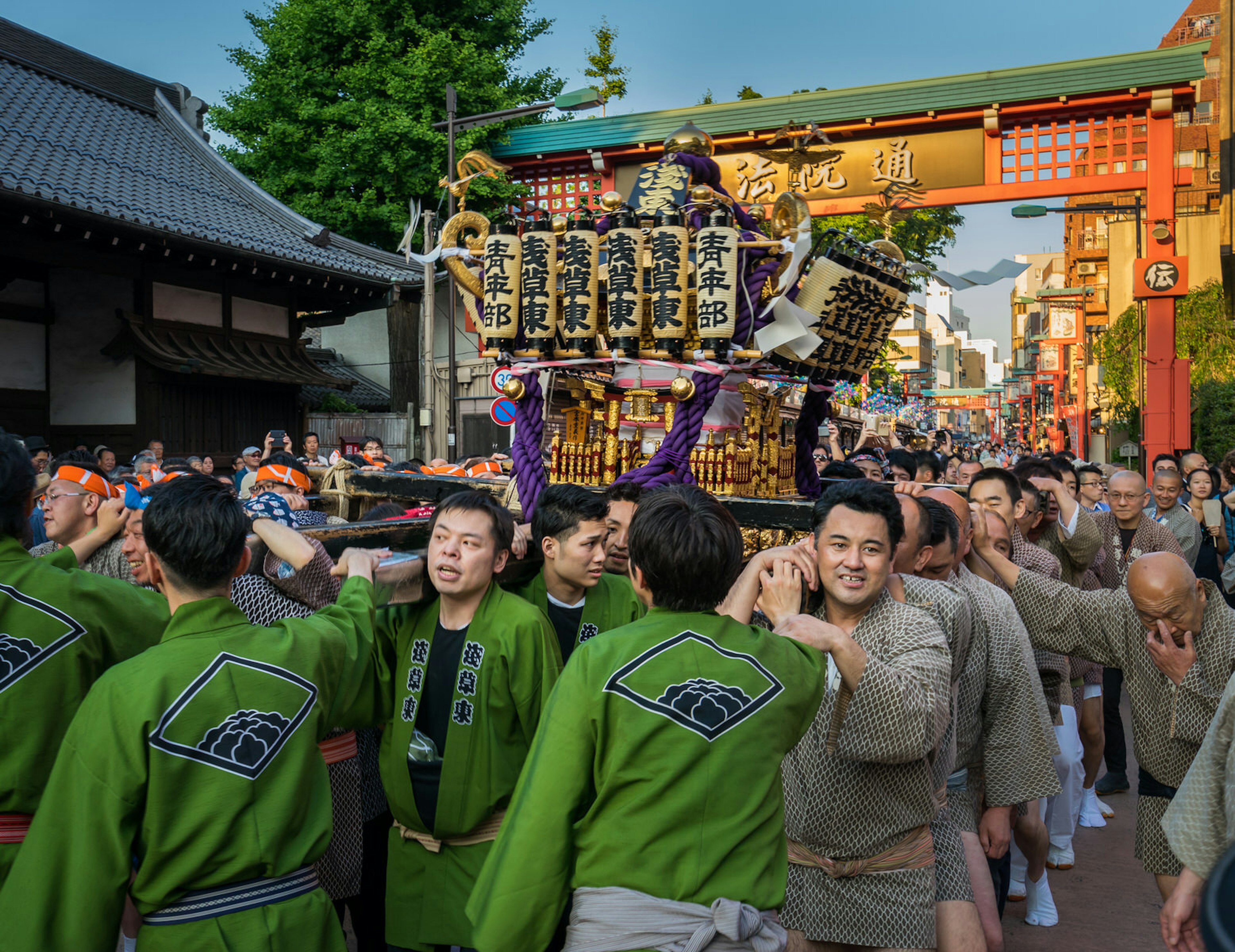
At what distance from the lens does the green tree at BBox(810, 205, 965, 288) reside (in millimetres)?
17859

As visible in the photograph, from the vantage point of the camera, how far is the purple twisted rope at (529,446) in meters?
4.76

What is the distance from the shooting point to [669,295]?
14.4 feet

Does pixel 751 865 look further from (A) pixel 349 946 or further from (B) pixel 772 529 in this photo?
(A) pixel 349 946

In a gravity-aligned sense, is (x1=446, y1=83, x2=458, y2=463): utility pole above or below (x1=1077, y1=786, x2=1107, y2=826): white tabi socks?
above

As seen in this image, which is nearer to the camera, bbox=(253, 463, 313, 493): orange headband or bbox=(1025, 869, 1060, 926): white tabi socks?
A: bbox=(1025, 869, 1060, 926): white tabi socks

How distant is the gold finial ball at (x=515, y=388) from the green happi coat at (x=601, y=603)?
1581 millimetres

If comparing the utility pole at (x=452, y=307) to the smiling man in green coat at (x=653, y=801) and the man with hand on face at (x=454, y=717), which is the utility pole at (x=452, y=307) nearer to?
the man with hand on face at (x=454, y=717)

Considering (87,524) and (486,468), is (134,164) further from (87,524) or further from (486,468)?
(87,524)

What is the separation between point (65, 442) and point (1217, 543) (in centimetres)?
1288

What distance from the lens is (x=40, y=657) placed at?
244 centimetres

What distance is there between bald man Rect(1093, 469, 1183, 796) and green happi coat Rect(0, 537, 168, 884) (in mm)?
5118

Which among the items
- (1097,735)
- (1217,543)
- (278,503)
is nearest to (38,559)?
(278,503)

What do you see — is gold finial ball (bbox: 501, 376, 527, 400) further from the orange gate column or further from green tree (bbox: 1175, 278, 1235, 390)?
green tree (bbox: 1175, 278, 1235, 390)

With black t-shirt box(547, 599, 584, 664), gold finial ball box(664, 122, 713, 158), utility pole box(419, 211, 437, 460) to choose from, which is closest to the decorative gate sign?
utility pole box(419, 211, 437, 460)
